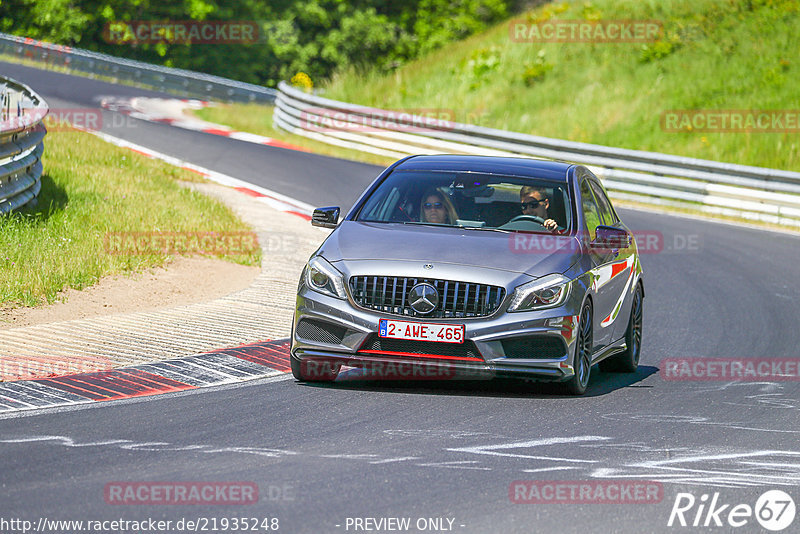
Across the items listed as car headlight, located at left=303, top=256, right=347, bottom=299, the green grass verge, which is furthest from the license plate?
the green grass verge

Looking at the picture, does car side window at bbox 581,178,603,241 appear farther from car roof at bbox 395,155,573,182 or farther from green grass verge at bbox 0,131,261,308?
green grass verge at bbox 0,131,261,308

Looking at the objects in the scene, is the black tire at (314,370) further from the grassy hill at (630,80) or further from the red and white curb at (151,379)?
the grassy hill at (630,80)

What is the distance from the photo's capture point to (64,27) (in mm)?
56062

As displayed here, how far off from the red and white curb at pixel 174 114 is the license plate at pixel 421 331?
20803mm

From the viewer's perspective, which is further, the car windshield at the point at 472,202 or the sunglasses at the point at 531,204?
the sunglasses at the point at 531,204

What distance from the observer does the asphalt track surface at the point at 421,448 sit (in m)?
5.84

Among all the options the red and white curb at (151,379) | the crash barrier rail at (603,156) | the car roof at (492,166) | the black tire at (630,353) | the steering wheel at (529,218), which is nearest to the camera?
the red and white curb at (151,379)

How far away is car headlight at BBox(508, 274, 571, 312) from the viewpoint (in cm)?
840

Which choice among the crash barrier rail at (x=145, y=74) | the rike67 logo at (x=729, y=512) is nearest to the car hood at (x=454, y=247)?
the rike67 logo at (x=729, y=512)

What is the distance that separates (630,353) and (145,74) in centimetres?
3466

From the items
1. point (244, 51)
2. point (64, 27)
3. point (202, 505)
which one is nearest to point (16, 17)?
point (64, 27)

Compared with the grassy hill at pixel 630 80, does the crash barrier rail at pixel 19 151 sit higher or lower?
lower

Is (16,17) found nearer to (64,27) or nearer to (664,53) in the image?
(64,27)

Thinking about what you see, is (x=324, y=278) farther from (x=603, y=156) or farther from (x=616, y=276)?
(x=603, y=156)
